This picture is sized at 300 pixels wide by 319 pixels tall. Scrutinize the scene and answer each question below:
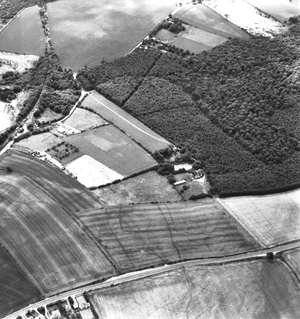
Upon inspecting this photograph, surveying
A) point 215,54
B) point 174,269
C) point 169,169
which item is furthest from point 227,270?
point 215,54

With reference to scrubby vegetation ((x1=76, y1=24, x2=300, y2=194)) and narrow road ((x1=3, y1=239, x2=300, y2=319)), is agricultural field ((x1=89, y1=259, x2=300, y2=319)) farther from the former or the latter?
scrubby vegetation ((x1=76, y1=24, x2=300, y2=194))

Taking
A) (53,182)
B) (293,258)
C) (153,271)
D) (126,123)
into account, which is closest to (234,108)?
(126,123)

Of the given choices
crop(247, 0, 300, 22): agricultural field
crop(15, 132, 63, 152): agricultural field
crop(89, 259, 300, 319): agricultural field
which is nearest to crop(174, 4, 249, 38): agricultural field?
crop(247, 0, 300, 22): agricultural field

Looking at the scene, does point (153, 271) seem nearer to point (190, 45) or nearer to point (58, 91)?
point (58, 91)

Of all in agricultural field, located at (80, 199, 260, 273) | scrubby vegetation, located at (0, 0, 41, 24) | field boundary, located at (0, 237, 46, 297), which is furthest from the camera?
scrubby vegetation, located at (0, 0, 41, 24)

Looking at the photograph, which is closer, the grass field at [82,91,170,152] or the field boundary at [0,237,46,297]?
the field boundary at [0,237,46,297]

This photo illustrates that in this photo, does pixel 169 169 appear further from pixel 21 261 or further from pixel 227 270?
pixel 21 261
